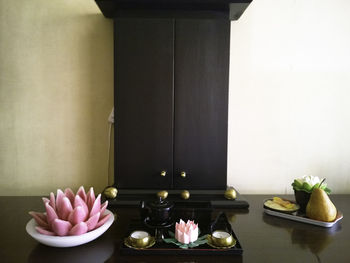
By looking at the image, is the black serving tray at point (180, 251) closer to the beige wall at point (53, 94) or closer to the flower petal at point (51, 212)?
the flower petal at point (51, 212)

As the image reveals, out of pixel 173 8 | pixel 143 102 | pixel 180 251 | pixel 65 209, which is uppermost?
pixel 173 8

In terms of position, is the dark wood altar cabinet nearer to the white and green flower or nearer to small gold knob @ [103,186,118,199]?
small gold knob @ [103,186,118,199]

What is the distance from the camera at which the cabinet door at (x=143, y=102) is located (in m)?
1.15

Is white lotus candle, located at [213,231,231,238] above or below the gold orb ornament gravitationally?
below

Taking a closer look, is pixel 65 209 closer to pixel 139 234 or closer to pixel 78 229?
pixel 78 229

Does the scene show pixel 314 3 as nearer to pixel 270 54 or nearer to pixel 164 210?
pixel 270 54

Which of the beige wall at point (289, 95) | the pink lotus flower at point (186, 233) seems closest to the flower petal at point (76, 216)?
the pink lotus flower at point (186, 233)

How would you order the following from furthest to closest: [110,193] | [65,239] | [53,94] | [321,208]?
[53,94] → [110,193] → [321,208] → [65,239]

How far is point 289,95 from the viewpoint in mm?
1310

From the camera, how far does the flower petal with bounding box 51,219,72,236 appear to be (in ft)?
2.44

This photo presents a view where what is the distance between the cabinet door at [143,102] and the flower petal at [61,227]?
0.44 metres

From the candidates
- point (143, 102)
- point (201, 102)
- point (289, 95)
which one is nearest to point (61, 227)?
point (143, 102)

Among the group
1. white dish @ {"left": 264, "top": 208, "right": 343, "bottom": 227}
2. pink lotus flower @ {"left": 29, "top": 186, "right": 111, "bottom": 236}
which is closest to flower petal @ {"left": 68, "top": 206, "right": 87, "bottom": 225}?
pink lotus flower @ {"left": 29, "top": 186, "right": 111, "bottom": 236}

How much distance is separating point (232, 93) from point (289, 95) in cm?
28
